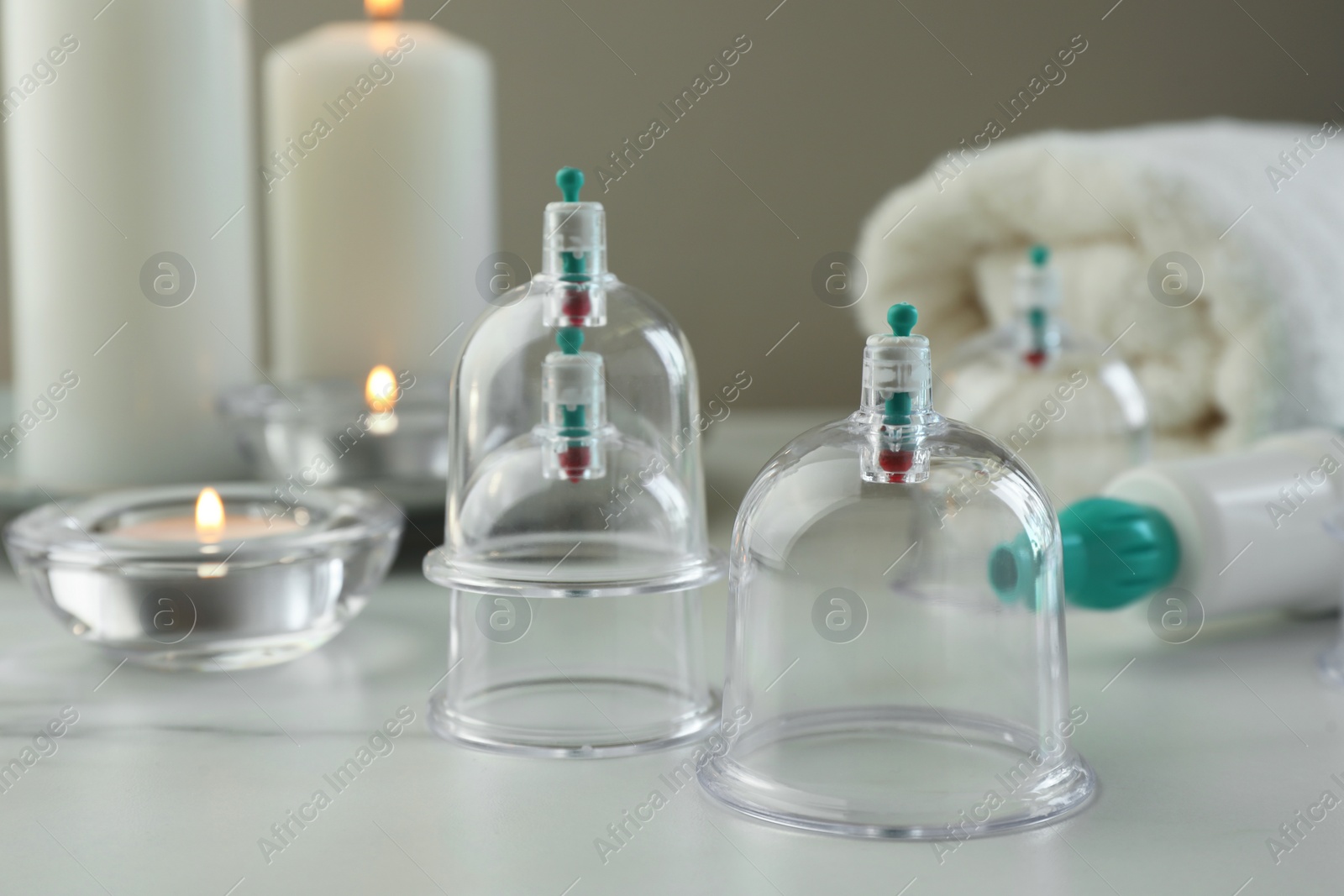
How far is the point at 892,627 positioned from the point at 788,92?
74cm

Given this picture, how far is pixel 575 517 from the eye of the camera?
45cm

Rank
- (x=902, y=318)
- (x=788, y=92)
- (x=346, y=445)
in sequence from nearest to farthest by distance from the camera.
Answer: (x=902, y=318), (x=346, y=445), (x=788, y=92)

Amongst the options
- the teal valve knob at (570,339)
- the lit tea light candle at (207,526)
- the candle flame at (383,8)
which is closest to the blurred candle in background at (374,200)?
the candle flame at (383,8)

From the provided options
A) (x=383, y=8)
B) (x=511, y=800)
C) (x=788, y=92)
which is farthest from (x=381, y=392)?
(x=788, y=92)

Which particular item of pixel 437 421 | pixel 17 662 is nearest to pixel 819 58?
pixel 437 421

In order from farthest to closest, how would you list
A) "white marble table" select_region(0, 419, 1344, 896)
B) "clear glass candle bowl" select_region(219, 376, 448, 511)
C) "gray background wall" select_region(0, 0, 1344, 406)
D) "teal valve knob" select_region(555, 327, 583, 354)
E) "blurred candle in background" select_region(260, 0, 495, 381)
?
"gray background wall" select_region(0, 0, 1344, 406), "blurred candle in background" select_region(260, 0, 495, 381), "clear glass candle bowl" select_region(219, 376, 448, 511), "teal valve knob" select_region(555, 327, 583, 354), "white marble table" select_region(0, 419, 1344, 896)

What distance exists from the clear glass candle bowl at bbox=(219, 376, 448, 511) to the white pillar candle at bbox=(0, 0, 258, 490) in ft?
0.13

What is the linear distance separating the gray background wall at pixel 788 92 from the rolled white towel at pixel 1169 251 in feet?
→ 1.00

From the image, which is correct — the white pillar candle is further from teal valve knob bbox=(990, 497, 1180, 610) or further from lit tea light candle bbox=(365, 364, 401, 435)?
teal valve knob bbox=(990, 497, 1180, 610)

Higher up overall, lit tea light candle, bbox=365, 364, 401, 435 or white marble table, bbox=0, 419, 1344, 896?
lit tea light candle, bbox=365, 364, 401, 435

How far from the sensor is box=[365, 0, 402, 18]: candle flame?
2.49 ft

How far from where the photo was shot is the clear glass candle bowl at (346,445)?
0.63m

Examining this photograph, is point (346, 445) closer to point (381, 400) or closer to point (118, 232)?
point (381, 400)

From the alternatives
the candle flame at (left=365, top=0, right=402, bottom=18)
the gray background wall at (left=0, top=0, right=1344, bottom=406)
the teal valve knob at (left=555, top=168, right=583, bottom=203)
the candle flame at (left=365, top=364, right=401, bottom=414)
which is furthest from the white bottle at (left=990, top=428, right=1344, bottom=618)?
the gray background wall at (left=0, top=0, right=1344, bottom=406)
